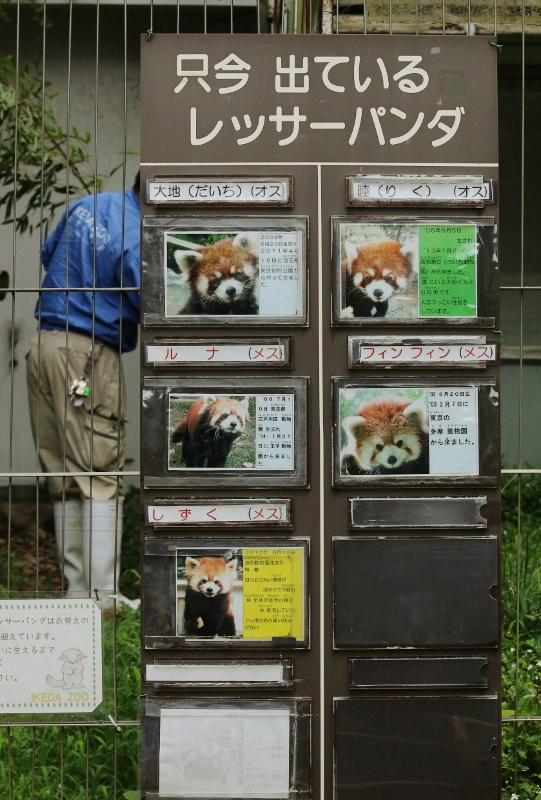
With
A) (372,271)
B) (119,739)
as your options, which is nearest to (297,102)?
(372,271)

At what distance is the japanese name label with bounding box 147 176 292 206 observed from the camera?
325 centimetres

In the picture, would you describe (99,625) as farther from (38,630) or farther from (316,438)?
(316,438)

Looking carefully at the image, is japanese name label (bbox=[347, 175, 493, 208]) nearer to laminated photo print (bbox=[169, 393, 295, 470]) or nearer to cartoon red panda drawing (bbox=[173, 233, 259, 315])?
cartoon red panda drawing (bbox=[173, 233, 259, 315])

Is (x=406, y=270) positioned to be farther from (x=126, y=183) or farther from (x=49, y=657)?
(x=126, y=183)

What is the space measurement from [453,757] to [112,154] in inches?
215

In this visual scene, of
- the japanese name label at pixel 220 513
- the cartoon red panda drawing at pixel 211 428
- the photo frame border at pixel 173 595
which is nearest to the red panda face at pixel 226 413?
the cartoon red panda drawing at pixel 211 428

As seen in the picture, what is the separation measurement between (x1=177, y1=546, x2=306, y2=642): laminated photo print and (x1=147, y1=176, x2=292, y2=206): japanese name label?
115cm

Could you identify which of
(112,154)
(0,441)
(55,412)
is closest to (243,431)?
(55,412)

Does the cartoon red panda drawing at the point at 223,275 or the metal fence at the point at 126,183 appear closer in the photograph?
the cartoon red panda drawing at the point at 223,275

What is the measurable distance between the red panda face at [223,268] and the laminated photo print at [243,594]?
33.4 inches

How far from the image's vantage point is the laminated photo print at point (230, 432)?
324cm

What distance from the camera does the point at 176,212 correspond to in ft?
10.7

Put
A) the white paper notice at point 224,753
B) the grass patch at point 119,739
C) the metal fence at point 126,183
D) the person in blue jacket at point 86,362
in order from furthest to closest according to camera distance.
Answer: the metal fence at point 126,183 → the person in blue jacket at point 86,362 → the grass patch at point 119,739 → the white paper notice at point 224,753

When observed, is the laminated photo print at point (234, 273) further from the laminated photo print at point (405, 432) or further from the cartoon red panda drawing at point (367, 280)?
the laminated photo print at point (405, 432)
